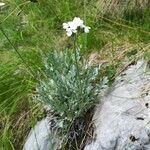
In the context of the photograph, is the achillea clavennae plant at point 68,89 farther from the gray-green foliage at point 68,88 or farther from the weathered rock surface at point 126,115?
the weathered rock surface at point 126,115

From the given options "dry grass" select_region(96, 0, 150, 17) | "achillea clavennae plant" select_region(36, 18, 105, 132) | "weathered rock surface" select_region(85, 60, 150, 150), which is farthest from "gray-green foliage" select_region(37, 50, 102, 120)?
"dry grass" select_region(96, 0, 150, 17)

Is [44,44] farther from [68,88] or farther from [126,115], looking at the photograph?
[126,115]

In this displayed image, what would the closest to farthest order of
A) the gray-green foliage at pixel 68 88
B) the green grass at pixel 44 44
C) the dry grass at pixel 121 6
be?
the gray-green foliage at pixel 68 88, the green grass at pixel 44 44, the dry grass at pixel 121 6

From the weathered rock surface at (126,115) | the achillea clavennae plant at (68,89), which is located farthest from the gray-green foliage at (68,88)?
the weathered rock surface at (126,115)

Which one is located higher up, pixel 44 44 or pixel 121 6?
pixel 121 6

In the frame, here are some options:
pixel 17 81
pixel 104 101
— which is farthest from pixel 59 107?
pixel 17 81

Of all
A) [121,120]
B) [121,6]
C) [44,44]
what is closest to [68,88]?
[121,120]

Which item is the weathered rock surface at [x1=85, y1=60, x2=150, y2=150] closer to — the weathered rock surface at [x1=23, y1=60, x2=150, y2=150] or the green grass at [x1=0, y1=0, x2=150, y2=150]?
the weathered rock surface at [x1=23, y1=60, x2=150, y2=150]
